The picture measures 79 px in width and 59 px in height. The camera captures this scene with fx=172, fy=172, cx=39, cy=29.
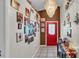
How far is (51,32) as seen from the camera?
12.8 meters

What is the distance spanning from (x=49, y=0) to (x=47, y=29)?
7856 mm

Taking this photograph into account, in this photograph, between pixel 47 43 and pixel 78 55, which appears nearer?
pixel 78 55

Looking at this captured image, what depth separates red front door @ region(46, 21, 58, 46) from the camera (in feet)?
41.2

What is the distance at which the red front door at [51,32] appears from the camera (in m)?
12.6

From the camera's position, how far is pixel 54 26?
1268 cm
